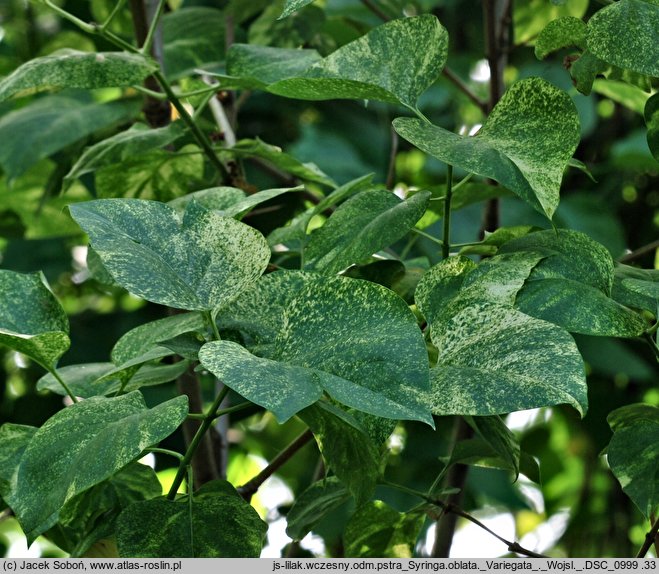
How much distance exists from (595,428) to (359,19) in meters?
0.53

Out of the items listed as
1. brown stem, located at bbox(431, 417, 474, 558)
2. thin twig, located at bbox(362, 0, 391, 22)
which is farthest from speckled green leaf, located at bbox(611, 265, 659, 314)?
thin twig, located at bbox(362, 0, 391, 22)

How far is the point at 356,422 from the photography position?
1.06 ft

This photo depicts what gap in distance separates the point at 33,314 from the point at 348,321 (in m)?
0.17

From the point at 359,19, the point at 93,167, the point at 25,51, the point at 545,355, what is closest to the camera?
the point at 545,355

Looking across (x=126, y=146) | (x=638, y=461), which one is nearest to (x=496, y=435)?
(x=638, y=461)

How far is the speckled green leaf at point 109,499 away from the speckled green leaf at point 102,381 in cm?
4

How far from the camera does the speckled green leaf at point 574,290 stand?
1.15 feet

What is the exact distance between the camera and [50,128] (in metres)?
0.76

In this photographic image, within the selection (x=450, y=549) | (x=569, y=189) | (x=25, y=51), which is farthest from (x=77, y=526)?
(x=569, y=189)

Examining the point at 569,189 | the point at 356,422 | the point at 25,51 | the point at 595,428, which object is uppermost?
the point at 356,422

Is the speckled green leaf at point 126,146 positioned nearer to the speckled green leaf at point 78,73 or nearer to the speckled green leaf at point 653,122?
the speckled green leaf at point 78,73

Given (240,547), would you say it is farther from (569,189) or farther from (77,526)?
(569,189)

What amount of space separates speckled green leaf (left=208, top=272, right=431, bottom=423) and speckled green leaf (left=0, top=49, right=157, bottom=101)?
0.53ft

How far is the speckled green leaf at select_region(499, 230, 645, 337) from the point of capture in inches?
13.8
